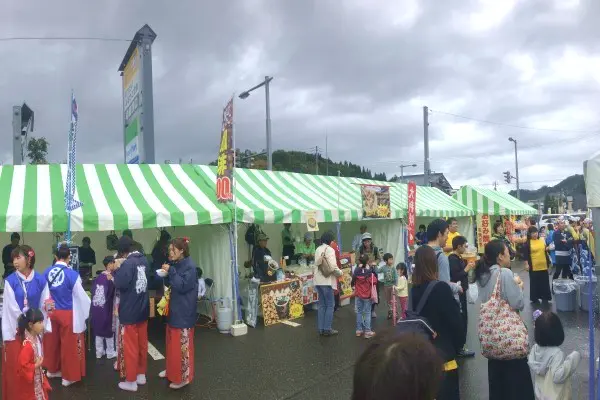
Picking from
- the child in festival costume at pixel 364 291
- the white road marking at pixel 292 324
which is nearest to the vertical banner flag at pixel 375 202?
the white road marking at pixel 292 324

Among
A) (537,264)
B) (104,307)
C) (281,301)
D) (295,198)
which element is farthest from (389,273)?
(104,307)

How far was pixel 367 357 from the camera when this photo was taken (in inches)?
46.2

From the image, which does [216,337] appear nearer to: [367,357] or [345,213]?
[345,213]

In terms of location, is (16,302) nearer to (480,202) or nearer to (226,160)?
(226,160)

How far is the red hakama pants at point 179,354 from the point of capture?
15.7 ft

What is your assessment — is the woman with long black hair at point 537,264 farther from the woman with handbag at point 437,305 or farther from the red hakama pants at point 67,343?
the red hakama pants at point 67,343

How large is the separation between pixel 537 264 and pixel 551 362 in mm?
5548

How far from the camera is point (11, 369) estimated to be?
393cm

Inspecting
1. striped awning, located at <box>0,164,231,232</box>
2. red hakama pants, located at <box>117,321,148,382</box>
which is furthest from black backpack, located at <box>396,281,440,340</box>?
striped awning, located at <box>0,164,231,232</box>

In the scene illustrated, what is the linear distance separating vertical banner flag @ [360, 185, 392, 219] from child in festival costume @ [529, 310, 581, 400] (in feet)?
21.4

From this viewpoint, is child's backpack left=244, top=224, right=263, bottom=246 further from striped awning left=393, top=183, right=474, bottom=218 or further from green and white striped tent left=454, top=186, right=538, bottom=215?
green and white striped tent left=454, top=186, right=538, bottom=215

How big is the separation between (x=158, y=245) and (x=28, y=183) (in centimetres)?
232

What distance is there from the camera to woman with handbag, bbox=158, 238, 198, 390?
4.65 metres

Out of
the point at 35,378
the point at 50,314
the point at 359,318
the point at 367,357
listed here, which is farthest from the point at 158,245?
the point at 367,357
